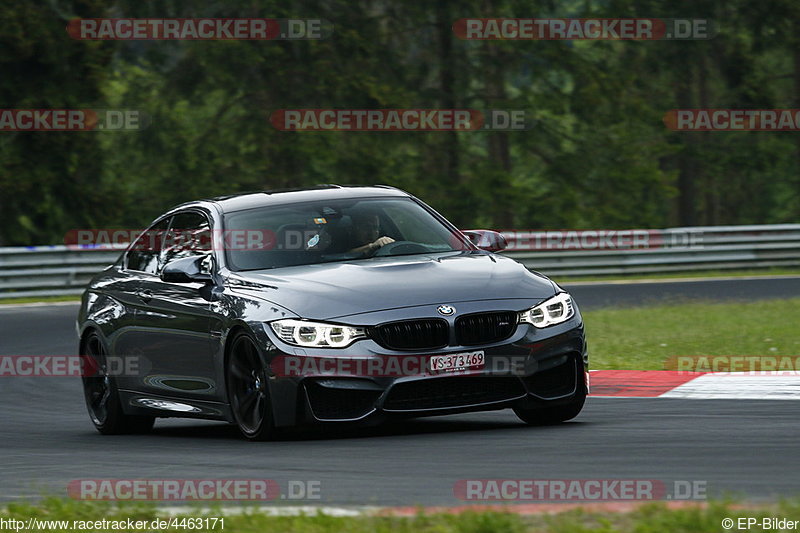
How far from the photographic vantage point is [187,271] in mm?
9406

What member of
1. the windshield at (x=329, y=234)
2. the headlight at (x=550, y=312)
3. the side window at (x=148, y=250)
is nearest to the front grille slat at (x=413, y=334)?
the headlight at (x=550, y=312)

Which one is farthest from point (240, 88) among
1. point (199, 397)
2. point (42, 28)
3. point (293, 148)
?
point (199, 397)

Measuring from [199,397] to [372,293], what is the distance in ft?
5.27

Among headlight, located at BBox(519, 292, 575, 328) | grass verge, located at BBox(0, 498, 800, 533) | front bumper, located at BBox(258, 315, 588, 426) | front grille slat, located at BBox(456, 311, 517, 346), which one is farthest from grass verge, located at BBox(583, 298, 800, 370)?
grass verge, located at BBox(0, 498, 800, 533)

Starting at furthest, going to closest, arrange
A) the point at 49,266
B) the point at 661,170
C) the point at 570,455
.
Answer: the point at 661,170, the point at 49,266, the point at 570,455

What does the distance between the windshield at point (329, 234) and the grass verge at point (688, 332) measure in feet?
12.8

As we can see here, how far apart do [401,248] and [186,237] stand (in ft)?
5.21

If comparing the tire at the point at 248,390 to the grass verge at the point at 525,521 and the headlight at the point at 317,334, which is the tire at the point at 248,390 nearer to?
the headlight at the point at 317,334

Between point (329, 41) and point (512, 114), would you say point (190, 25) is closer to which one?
point (329, 41)

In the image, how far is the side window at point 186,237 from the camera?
9.88m

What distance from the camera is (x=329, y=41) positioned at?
37781 millimetres

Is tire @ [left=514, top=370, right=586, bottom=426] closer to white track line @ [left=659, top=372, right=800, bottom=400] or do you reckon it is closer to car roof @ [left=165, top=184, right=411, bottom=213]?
white track line @ [left=659, top=372, right=800, bottom=400]

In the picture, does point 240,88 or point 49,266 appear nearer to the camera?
point 49,266

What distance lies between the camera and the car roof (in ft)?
32.5
